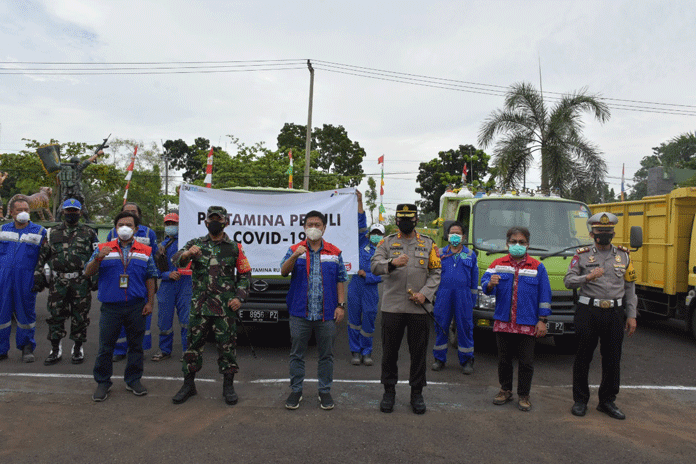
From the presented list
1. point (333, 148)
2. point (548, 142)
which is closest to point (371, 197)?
point (333, 148)

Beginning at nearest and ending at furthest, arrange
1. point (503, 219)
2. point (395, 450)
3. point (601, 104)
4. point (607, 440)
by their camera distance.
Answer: point (395, 450) → point (607, 440) → point (503, 219) → point (601, 104)

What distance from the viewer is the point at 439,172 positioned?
45.6 m

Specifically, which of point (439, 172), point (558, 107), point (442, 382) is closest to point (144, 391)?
point (442, 382)

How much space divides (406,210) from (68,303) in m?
4.12

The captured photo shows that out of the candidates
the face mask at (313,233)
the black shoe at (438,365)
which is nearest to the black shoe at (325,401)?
the face mask at (313,233)

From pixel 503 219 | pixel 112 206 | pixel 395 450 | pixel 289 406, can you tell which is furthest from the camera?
pixel 112 206

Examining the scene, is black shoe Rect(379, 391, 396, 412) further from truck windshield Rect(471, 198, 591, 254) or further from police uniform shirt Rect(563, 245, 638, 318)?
truck windshield Rect(471, 198, 591, 254)

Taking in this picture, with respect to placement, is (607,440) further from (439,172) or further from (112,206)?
(112,206)

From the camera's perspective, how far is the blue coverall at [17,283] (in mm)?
6324

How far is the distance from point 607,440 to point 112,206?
46.8 m

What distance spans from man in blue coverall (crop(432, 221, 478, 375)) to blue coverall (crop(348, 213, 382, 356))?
82 centimetres

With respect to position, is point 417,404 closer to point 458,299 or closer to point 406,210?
point 406,210

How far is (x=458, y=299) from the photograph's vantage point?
6352 mm

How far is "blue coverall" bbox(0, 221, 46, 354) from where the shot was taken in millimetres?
6324
